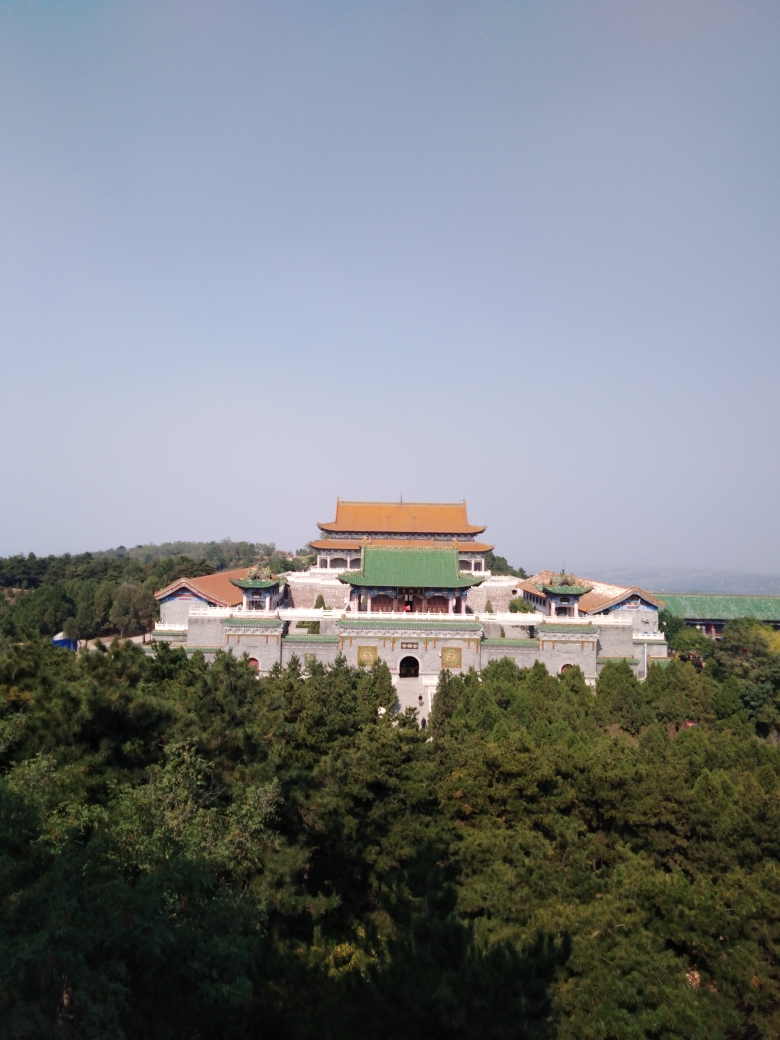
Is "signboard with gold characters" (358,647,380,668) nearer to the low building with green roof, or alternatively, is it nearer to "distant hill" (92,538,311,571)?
the low building with green roof

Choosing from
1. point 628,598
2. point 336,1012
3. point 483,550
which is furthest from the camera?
point 483,550

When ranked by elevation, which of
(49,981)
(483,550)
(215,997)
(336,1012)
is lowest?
(336,1012)

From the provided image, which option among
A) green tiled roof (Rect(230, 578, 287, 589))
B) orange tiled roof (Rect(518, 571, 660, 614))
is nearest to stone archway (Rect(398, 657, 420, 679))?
green tiled roof (Rect(230, 578, 287, 589))

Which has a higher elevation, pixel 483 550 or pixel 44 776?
pixel 483 550

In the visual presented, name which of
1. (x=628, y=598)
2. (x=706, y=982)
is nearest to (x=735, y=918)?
(x=706, y=982)

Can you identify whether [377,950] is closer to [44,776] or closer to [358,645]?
[44,776]

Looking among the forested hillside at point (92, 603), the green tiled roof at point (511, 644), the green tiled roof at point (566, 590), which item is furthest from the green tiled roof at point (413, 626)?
the forested hillside at point (92, 603)
